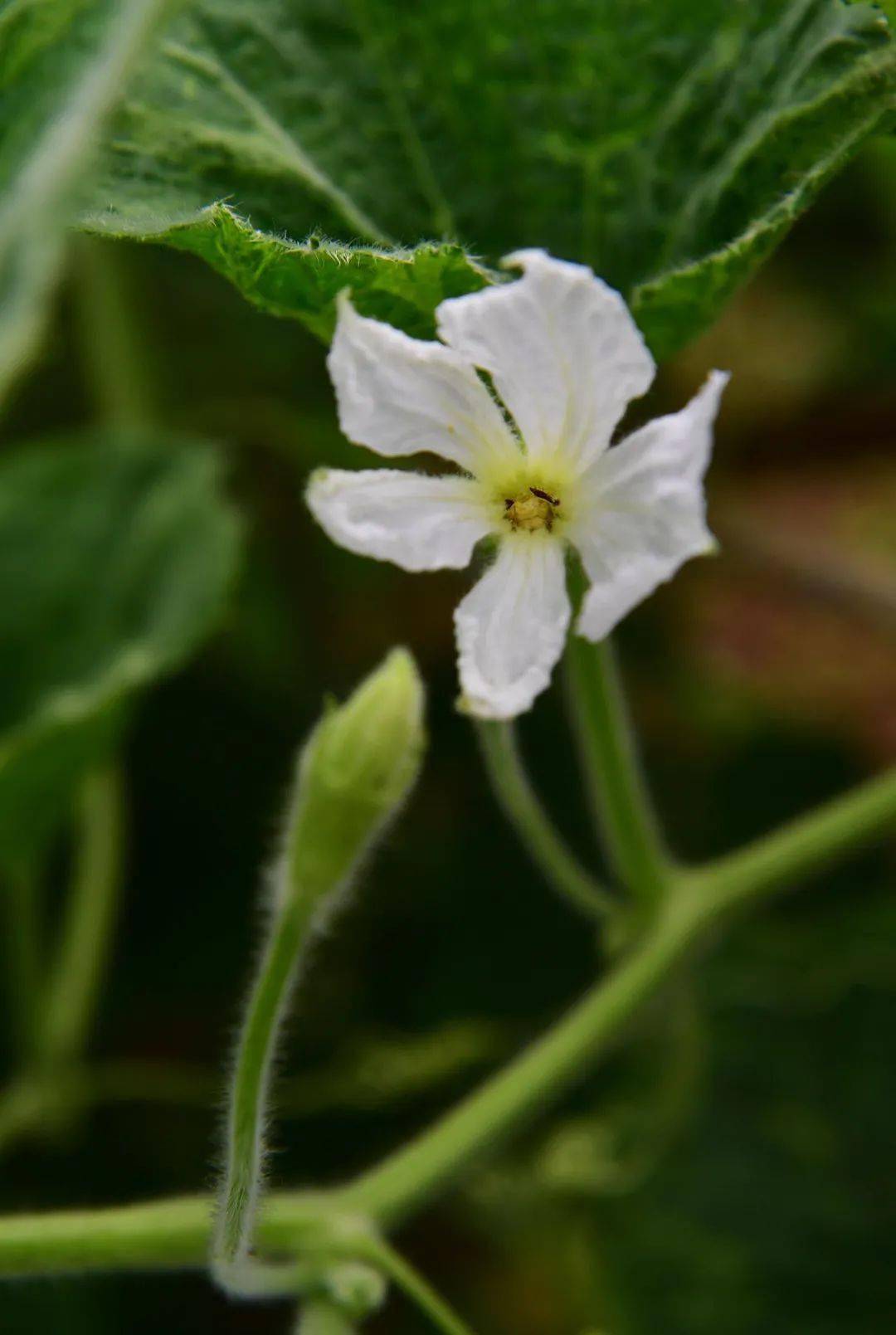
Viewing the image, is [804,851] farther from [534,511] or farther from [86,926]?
[86,926]

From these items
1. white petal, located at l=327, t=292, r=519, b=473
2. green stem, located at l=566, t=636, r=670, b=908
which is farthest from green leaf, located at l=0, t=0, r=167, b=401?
green stem, located at l=566, t=636, r=670, b=908

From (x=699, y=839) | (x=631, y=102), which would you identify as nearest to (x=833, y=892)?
(x=699, y=839)

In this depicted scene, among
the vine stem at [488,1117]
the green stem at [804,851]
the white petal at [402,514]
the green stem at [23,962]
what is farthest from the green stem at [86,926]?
the white petal at [402,514]

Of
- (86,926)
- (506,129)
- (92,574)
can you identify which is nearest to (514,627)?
(506,129)

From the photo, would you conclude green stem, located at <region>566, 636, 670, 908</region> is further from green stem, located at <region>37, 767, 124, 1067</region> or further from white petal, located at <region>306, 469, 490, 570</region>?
green stem, located at <region>37, 767, 124, 1067</region>

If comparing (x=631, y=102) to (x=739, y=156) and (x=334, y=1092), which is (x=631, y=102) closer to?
(x=739, y=156)

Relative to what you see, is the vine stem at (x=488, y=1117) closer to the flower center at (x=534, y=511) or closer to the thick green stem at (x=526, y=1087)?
the thick green stem at (x=526, y=1087)

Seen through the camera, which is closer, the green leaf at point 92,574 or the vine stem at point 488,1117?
the vine stem at point 488,1117
